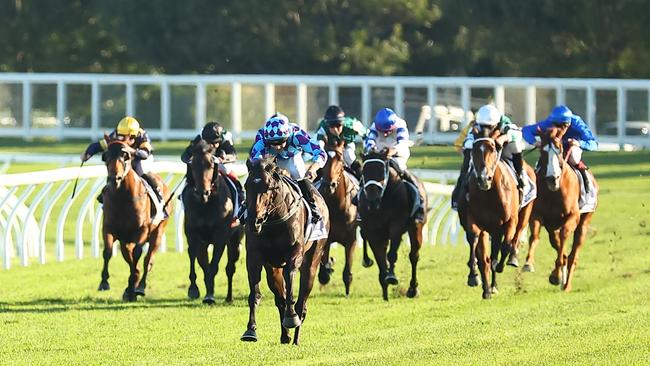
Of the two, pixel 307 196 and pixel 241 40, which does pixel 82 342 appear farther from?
pixel 241 40

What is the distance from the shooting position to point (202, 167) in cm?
1364

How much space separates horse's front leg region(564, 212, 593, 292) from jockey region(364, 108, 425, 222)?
54.6 inches

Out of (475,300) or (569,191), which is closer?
(475,300)

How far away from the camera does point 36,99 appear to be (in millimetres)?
→ 39688

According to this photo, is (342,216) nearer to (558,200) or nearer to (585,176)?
(558,200)

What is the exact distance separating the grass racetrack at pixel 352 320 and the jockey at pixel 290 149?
100cm

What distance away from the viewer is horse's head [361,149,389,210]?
46.5ft

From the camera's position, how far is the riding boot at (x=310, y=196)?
36.4 feet

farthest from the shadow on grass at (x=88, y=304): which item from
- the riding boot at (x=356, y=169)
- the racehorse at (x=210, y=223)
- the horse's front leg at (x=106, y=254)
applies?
the riding boot at (x=356, y=169)

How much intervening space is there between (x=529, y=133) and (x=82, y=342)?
567 cm

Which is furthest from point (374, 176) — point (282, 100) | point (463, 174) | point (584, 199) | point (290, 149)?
point (282, 100)

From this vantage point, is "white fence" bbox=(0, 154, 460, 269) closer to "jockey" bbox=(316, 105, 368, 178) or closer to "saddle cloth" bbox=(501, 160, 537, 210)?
"jockey" bbox=(316, 105, 368, 178)

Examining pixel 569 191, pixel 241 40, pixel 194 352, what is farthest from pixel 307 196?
pixel 241 40

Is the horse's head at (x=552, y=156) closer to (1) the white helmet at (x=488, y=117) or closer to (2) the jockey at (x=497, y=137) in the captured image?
(2) the jockey at (x=497, y=137)
